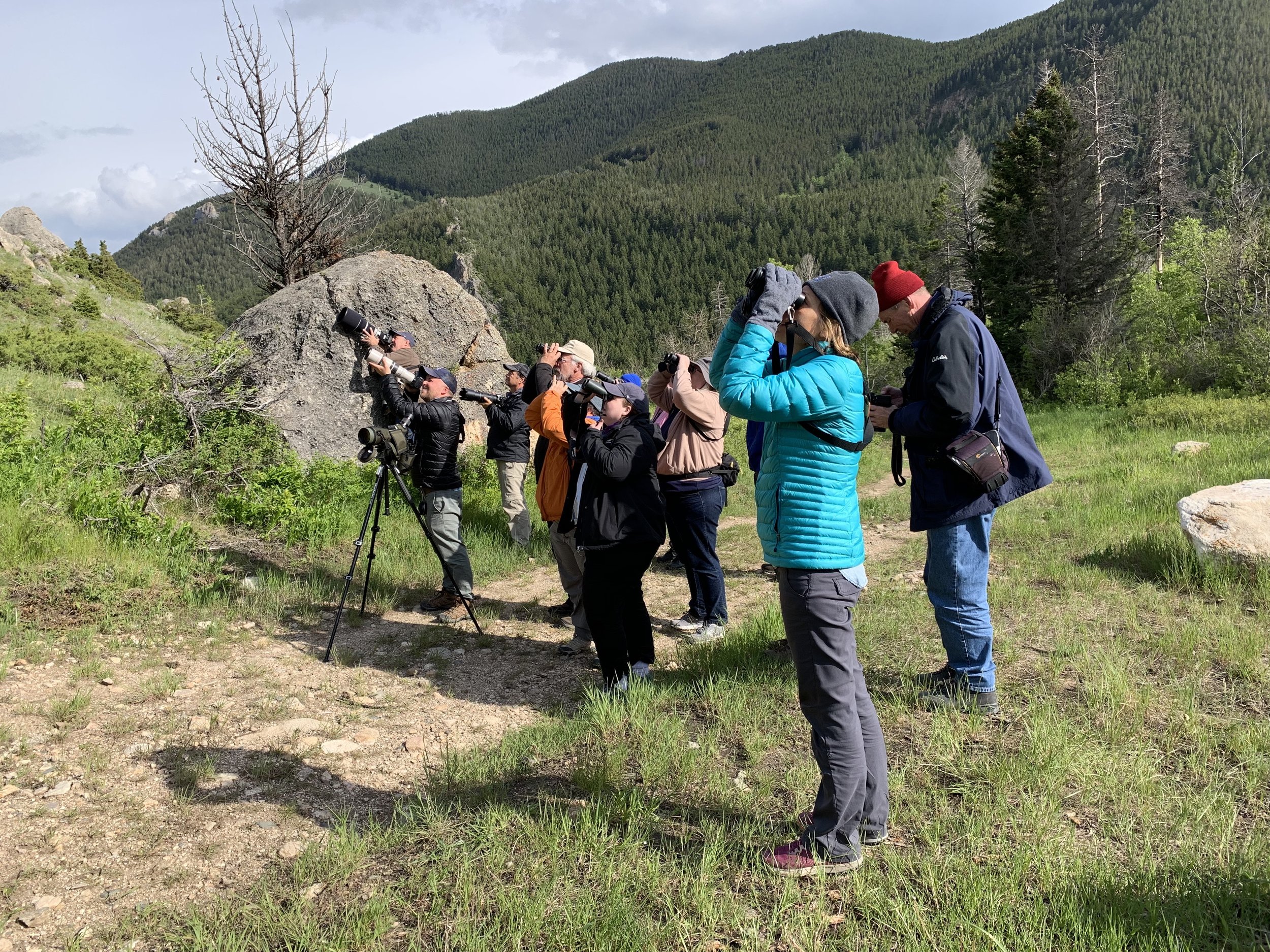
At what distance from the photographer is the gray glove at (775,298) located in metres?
2.65

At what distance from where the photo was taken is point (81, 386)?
12094 mm

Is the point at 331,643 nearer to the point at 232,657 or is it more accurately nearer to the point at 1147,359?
the point at 232,657

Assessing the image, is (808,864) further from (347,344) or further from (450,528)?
(347,344)

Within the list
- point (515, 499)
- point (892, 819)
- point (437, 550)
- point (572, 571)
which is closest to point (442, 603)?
point (437, 550)

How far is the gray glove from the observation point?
2.65m

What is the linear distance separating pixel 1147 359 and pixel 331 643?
19.6 meters

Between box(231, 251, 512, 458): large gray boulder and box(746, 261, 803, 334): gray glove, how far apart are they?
274 inches

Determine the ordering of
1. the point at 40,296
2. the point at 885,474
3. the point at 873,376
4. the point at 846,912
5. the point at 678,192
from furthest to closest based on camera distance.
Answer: the point at 678,192
the point at 873,376
the point at 40,296
the point at 885,474
the point at 846,912

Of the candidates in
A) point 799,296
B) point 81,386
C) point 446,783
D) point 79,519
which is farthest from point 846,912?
point 81,386

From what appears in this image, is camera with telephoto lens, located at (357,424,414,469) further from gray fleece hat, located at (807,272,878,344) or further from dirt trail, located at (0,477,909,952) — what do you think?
gray fleece hat, located at (807,272,878,344)

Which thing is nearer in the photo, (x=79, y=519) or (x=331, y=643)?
(x=331, y=643)

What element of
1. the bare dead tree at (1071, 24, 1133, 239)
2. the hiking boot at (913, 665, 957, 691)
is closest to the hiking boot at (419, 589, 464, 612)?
the hiking boot at (913, 665, 957, 691)

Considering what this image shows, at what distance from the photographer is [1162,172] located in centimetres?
3528

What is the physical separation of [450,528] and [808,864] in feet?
13.4
